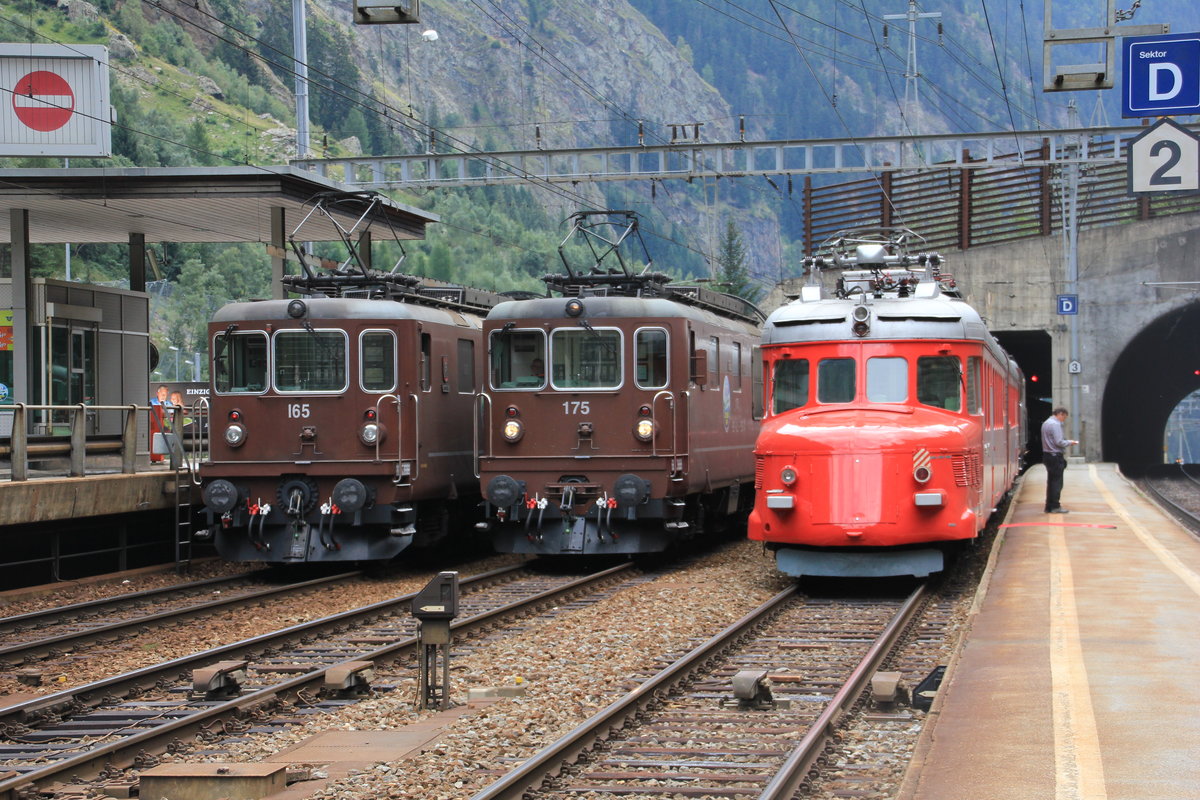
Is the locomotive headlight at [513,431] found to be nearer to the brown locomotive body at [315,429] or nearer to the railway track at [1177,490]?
the brown locomotive body at [315,429]

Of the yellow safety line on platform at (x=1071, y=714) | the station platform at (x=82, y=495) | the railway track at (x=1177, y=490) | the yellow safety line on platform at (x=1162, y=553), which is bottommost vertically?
the railway track at (x=1177, y=490)

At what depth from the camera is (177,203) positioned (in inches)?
885

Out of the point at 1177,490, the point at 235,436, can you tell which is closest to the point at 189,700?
the point at 235,436

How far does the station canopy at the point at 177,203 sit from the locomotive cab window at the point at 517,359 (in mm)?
2704

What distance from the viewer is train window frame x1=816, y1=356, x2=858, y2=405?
49.0 feet

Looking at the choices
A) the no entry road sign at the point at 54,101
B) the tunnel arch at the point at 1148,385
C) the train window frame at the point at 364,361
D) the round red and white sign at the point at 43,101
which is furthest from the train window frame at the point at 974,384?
the tunnel arch at the point at 1148,385

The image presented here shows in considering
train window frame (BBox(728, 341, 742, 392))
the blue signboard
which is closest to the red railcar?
the blue signboard

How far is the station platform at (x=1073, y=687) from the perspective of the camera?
6508 millimetres

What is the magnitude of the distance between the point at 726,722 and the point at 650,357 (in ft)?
28.2

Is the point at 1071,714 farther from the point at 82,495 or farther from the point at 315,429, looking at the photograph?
the point at 82,495

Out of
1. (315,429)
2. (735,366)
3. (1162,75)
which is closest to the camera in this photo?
(315,429)

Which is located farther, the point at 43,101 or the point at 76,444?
the point at 43,101

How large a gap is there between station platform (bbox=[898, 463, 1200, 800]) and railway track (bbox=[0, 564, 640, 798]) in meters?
4.32

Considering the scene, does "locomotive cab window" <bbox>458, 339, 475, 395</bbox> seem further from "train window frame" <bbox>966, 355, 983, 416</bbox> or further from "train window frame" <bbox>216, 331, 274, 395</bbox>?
"train window frame" <bbox>966, 355, 983, 416</bbox>
